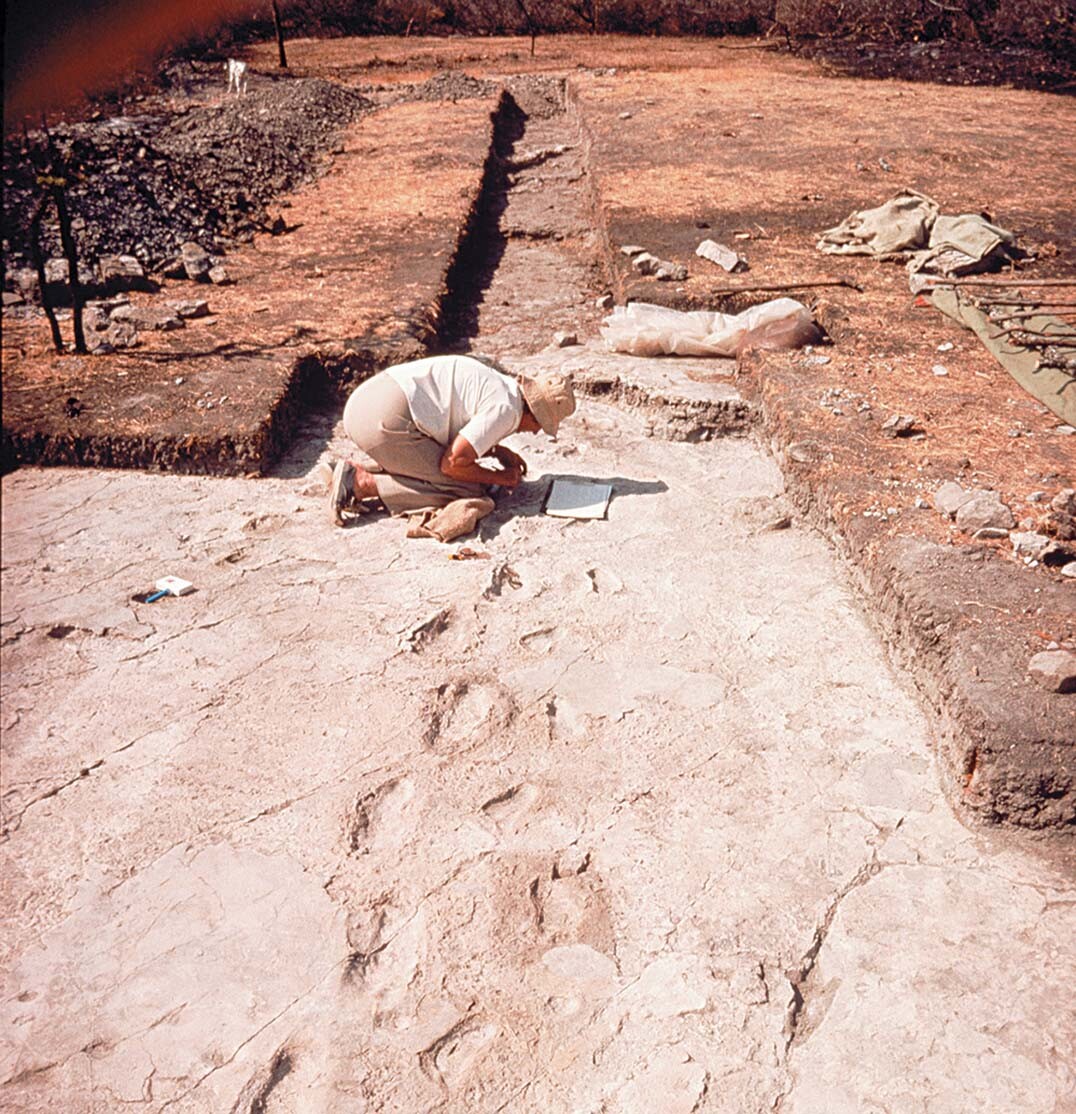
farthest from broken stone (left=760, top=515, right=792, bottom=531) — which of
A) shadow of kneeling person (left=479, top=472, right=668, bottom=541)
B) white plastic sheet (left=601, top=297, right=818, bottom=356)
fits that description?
white plastic sheet (left=601, top=297, right=818, bottom=356)

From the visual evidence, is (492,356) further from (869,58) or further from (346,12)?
(346,12)

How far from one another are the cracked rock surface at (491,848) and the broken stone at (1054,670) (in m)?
0.44

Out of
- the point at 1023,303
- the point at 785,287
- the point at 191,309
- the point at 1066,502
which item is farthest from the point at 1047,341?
the point at 191,309

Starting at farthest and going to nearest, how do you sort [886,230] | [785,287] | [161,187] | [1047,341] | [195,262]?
[161,187] < [886,230] < [195,262] < [785,287] < [1047,341]

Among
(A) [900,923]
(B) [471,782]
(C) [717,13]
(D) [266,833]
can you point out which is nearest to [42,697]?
(D) [266,833]

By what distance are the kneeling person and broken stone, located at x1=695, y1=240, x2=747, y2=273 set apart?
2.88m

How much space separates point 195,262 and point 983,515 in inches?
215

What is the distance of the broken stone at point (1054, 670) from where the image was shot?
3.07 meters

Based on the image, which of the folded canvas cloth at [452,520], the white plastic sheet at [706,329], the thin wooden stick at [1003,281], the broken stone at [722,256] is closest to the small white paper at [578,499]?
the folded canvas cloth at [452,520]

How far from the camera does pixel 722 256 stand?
701cm

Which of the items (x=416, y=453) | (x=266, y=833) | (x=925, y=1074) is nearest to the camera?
(x=925, y=1074)

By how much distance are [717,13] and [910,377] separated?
49.8ft

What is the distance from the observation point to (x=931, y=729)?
11.1 ft

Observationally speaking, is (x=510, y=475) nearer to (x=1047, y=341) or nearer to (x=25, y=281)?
(x=1047, y=341)
